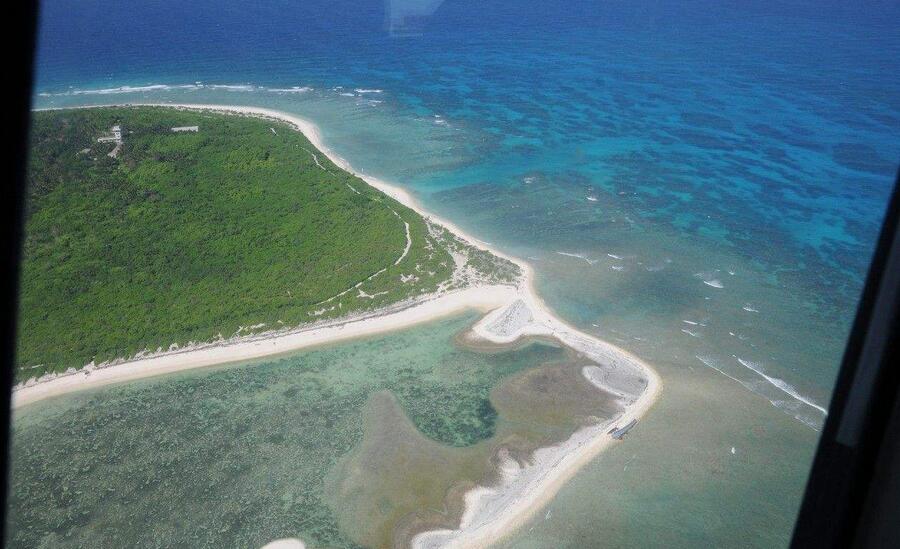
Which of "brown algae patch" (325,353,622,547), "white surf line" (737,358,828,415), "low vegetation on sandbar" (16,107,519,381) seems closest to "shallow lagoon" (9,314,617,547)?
"brown algae patch" (325,353,622,547)

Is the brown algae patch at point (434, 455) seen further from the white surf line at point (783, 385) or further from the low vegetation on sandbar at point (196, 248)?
the low vegetation on sandbar at point (196, 248)

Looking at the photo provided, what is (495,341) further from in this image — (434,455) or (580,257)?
(580,257)

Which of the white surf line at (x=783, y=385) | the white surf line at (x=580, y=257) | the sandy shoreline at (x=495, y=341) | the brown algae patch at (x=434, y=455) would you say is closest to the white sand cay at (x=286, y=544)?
the brown algae patch at (x=434, y=455)

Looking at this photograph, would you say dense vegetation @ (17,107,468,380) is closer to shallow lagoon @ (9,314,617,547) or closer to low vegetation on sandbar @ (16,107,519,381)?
low vegetation on sandbar @ (16,107,519,381)

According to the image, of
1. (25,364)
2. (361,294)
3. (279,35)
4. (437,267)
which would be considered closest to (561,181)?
(437,267)

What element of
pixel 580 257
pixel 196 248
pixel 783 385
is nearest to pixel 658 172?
pixel 580 257

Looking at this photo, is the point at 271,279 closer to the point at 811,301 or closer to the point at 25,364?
the point at 25,364

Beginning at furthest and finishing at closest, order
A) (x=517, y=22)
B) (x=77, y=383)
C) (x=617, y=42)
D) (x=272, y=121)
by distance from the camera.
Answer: (x=517, y=22)
(x=617, y=42)
(x=272, y=121)
(x=77, y=383)
